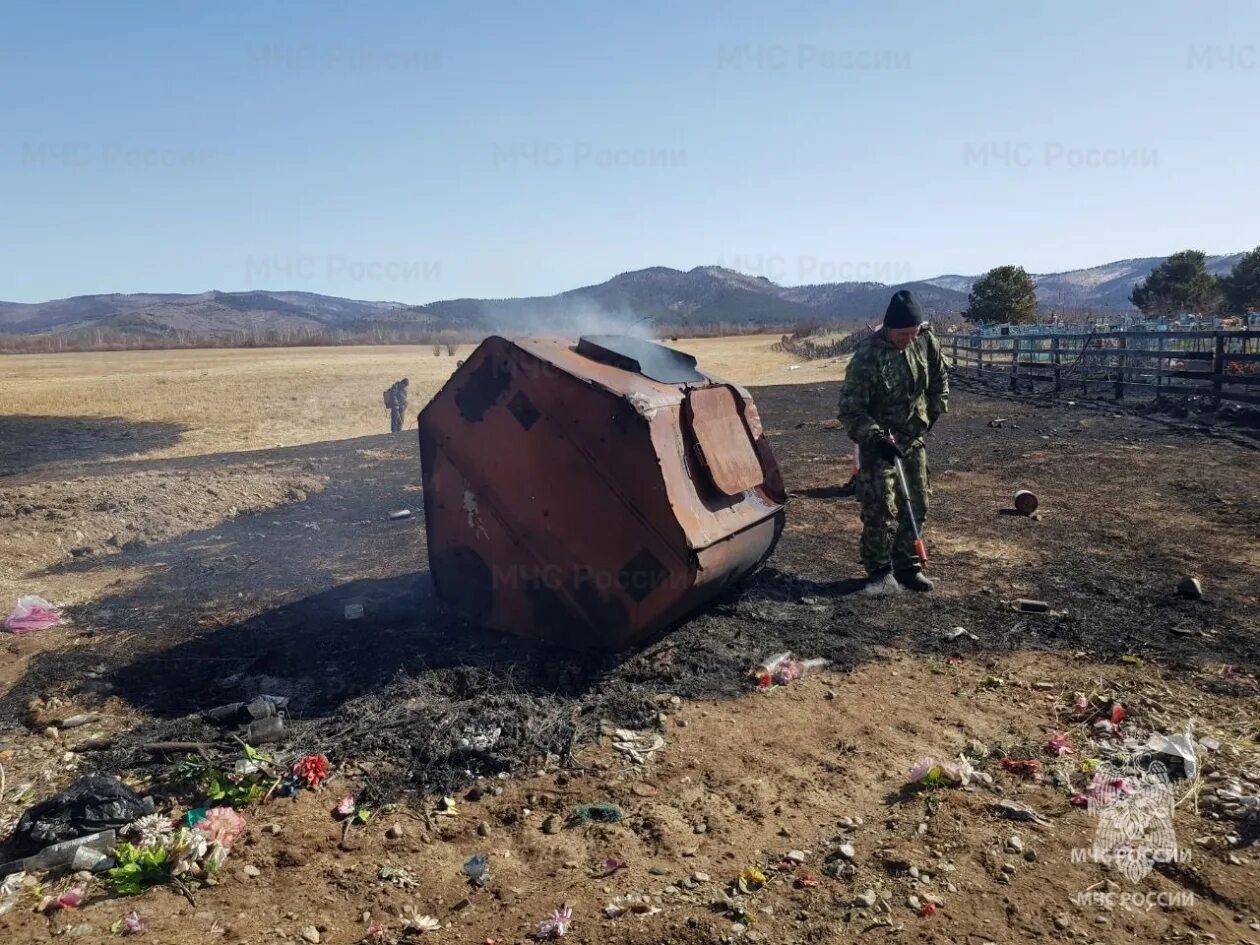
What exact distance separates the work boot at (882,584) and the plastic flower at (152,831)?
14.1ft

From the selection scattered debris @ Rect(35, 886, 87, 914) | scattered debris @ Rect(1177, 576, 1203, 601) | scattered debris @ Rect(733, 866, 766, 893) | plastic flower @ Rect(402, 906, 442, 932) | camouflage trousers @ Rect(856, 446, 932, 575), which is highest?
camouflage trousers @ Rect(856, 446, 932, 575)

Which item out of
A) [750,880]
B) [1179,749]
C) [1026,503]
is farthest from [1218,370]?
[750,880]

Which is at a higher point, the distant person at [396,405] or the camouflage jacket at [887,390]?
the camouflage jacket at [887,390]

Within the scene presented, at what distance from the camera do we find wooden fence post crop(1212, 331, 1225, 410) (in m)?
13.8

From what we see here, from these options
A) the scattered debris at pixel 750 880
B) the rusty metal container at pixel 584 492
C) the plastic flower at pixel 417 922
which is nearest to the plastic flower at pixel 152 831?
the plastic flower at pixel 417 922

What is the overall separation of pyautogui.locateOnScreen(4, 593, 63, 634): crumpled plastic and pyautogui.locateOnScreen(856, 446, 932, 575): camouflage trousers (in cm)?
583

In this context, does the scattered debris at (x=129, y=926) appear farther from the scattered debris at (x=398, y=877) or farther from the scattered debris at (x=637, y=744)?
the scattered debris at (x=637, y=744)

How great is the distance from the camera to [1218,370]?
1393cm

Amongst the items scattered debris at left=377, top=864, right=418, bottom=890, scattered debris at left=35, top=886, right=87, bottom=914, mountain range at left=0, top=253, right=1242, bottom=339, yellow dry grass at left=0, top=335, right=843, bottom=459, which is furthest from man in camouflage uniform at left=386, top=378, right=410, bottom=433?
mountain range at left=0, top=253, right=1242, bottom=339

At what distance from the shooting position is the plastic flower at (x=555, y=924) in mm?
2637

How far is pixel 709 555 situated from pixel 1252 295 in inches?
1721

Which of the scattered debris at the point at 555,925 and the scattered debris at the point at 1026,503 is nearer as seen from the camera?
the scattered debris at the point at 555,925

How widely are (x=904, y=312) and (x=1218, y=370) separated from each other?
37.8ft

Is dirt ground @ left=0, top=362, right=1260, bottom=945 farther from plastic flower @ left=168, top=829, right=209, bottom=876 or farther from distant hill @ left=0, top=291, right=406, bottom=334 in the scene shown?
distant hill @ left=0, top=291, right=406, bottom=334
